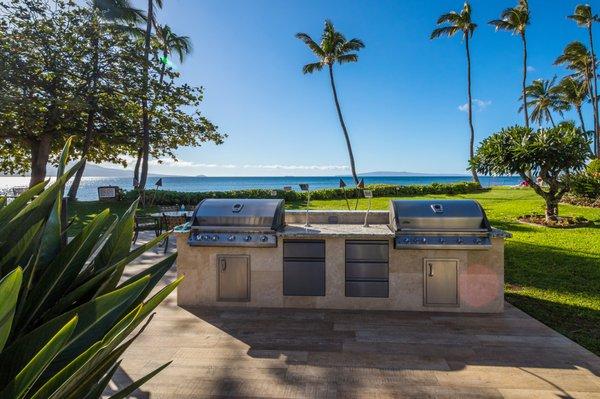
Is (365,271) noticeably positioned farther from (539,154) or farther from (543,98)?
(543,98)

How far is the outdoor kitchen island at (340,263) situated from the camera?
3670 mm

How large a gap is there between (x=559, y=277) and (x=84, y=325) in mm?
6362

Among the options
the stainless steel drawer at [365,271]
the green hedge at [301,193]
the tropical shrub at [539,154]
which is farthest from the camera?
the green hedge at [301,193]

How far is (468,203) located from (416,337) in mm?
1597

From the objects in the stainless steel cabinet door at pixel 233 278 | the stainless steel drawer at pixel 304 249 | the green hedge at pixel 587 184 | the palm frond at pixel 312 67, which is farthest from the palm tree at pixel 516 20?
the stainless steel cabinet door at pixel 233 278

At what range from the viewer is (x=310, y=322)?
11.5 ft

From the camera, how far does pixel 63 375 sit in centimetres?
52

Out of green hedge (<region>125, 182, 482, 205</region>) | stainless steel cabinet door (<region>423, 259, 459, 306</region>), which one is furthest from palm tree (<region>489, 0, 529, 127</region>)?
stainless steel cabinet door (<region>423, 259, 459, 306</region>)

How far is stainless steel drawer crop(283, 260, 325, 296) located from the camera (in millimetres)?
3836

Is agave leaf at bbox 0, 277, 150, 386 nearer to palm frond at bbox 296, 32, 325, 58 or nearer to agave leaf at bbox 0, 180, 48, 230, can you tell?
agave leaf at bbox 0, 180, 48, 230

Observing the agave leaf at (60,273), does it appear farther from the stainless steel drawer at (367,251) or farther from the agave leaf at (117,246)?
the stainless steel drawer at (367,251)

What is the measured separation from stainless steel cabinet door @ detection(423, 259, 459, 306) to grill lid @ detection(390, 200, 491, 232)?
411 mm

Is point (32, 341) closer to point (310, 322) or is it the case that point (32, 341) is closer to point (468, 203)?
point (310, 322)

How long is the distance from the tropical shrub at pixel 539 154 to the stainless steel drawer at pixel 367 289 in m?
6.66
